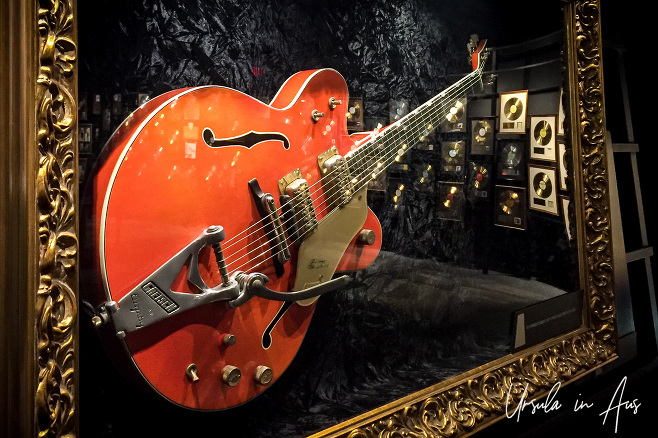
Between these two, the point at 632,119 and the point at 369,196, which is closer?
the point at 369,196

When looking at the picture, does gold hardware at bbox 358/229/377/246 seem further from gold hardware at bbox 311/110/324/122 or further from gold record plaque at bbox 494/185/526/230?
gold record plaque at bbox 494/185/526/230

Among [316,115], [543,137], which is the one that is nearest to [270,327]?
[316,115]

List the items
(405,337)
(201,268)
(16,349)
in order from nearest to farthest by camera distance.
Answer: (16,349) → (201,268) → (405,337)

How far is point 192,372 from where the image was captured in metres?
0.79

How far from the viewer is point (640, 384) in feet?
5.51

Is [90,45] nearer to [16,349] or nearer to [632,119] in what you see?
[16,349]

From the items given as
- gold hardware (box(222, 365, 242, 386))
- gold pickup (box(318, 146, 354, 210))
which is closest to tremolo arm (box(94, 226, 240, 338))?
gold hardware (box(222, 365, 242, 386))

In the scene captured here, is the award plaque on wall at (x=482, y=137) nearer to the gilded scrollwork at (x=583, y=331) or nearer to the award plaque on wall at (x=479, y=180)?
the award plaque on wall at (x=479, y=180)

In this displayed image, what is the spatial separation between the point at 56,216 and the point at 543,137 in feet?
3.51

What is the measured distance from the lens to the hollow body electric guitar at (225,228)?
709mm

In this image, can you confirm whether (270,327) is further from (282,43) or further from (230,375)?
(282,43)

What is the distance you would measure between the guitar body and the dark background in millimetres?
33

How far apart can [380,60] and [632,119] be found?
1089mm

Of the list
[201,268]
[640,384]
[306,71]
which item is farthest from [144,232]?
[640,384]
